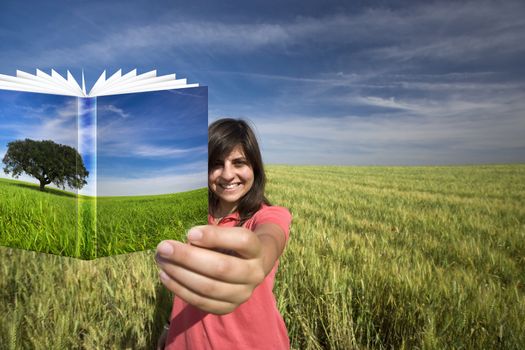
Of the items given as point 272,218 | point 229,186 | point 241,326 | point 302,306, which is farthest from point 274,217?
point 302,306

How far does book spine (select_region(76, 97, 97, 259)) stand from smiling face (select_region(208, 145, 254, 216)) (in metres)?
0.40

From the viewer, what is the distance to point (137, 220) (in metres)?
0.92

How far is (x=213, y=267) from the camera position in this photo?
512 millimetres

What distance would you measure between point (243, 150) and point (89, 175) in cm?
55

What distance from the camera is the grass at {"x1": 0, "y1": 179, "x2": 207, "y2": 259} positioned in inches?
34.8

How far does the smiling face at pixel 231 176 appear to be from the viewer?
46.8 inches

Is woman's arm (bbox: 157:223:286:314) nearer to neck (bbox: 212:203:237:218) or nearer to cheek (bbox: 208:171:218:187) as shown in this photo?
cheek (bbox: 208:171:218:187)

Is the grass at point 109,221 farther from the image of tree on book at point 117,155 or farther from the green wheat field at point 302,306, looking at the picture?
the green wheat field at point 302,306

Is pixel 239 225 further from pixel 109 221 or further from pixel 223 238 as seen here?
pixel 223 238

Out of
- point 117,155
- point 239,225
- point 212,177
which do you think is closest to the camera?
point 117,155

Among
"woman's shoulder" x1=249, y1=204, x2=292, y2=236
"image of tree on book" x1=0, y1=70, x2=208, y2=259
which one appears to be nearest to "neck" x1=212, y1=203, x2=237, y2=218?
"woman's shoulder" x1=249, y1=204, x2=292, y2=236

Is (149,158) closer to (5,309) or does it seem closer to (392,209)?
(5,309)

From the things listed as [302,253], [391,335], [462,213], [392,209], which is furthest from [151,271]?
[462,213]

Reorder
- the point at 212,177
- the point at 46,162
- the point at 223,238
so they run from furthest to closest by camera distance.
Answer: the point at 212,177
the point at 46,162
the point at 223,238
